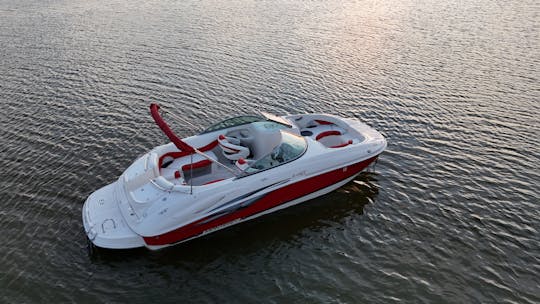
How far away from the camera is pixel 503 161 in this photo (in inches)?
661

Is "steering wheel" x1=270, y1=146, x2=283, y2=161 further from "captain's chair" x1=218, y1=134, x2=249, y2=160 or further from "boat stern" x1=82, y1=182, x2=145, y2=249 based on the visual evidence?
"boat stern" x1=82, y1=182, x2=145, y2=249

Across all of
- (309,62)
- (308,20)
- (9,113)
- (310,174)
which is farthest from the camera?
(308,20)

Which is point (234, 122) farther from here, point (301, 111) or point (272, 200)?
point (301, 111)

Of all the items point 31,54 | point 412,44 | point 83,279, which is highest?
point 412,44

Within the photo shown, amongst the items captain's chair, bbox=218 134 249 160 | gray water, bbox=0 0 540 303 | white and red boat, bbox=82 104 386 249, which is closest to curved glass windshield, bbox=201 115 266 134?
white and red boat, bbox=82 104 386 249

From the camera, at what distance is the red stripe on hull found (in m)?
12.1

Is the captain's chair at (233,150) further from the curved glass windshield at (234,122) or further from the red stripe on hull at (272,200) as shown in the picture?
the red stripe on hull at (272,200)

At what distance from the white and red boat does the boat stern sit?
0.03 meters

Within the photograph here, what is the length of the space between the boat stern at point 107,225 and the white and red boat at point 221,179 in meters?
0.03

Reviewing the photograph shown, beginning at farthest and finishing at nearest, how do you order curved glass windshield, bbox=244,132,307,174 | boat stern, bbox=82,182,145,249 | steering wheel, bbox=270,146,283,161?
steering wheel, bbox=270,146,283,161
curved glass windshield, bbox=244,132,307,174
boat stern, bbox=82,182,145,249

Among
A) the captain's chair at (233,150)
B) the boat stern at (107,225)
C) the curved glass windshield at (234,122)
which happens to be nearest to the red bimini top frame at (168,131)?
the captain's chair at (233,150)

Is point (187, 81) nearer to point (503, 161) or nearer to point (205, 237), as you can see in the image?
point (205, 237)

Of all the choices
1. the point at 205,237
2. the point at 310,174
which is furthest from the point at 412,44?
the point at 205,237

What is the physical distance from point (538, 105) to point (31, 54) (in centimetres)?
3241
